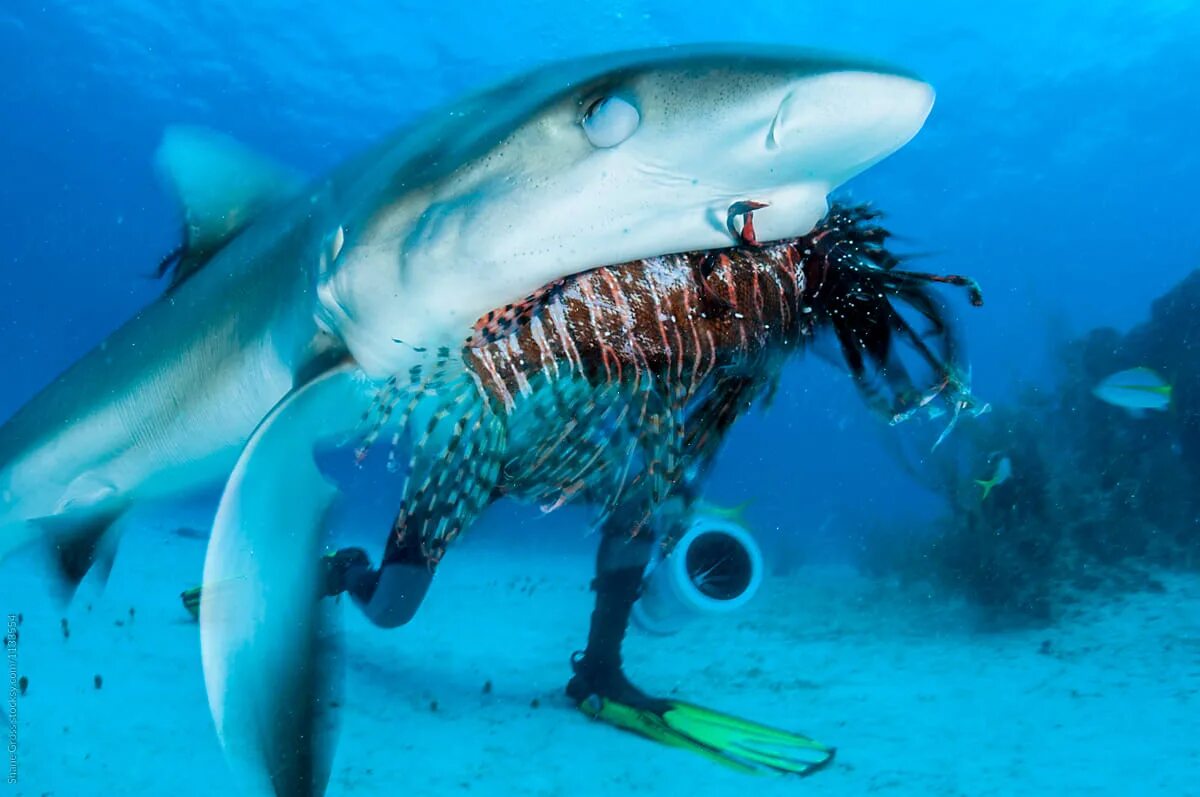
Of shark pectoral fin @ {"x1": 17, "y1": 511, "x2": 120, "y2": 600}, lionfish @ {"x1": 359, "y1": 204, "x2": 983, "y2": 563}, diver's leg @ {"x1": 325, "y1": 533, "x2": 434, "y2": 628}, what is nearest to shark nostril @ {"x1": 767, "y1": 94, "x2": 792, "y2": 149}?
lionfish @ {"x1": 359, "y1": 204, "x2": 983, "y2": 563}

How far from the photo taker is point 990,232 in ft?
137

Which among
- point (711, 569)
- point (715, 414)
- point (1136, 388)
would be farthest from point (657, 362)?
point (1136, 388)

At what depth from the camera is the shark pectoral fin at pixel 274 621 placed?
1655 millimetres

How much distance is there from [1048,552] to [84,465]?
40.1 ft

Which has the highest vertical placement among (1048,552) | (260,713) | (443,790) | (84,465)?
(1048,552)

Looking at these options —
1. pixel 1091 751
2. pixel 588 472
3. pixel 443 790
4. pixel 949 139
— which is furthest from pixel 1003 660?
pixel 949 139

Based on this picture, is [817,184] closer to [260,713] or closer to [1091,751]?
[260,713]

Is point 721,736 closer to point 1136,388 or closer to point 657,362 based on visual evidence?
point 657,362

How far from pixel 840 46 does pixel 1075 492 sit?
8.59 metres

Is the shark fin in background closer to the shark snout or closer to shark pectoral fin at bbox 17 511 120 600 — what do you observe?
shark pectoral fin at bbox 17 511 120 600

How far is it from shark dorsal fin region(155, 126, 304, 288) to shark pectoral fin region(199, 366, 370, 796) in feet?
5.14

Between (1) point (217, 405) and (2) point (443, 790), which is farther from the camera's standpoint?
(2) point (443, 790)

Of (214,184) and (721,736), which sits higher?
(214,184)

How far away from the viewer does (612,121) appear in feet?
4.09
